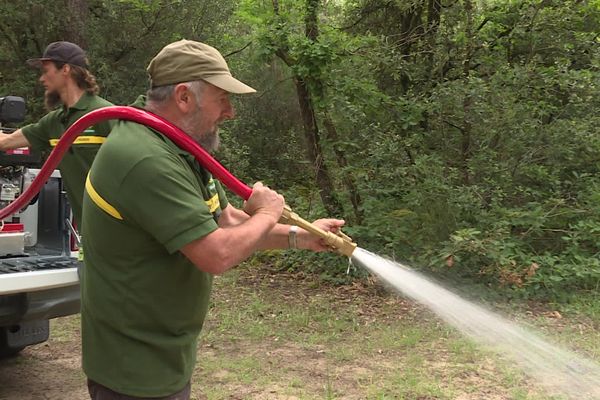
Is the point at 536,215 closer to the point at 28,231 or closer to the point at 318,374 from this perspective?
the point at 318,374

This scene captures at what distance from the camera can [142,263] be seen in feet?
6.64

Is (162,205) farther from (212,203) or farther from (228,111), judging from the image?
(228,111)

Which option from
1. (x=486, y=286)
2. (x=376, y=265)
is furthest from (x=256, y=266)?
(x=376, y=265)

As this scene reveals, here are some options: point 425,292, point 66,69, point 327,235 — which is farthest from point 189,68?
point 66,69

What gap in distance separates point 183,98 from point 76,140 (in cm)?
185

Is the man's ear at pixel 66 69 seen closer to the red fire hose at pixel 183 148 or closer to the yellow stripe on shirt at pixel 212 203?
the red fire hose at pixel 183 148

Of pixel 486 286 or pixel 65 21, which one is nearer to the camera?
pixel 486 286

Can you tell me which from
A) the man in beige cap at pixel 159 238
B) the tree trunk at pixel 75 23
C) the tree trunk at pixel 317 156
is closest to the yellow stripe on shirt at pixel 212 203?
the man in beige cap at pixel 159 238

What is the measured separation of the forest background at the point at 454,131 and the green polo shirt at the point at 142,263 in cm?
473

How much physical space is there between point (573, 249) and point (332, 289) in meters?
2.77

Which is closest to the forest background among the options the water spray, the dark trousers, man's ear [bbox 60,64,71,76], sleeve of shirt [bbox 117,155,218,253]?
the water spray

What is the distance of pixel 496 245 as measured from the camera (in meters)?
6.35

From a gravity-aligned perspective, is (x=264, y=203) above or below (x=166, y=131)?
below

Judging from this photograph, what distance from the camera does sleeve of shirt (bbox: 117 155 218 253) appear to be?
1904 mm
